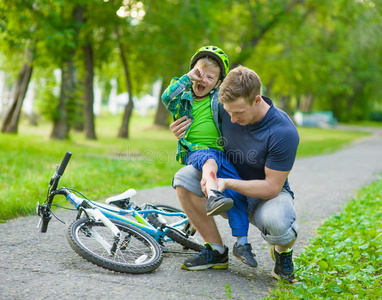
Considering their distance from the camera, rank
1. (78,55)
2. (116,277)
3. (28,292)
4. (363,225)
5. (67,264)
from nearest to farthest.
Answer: (28,292) → (116,277) → (67,264) → (363,225) → (78,55)

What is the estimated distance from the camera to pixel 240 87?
331 cm

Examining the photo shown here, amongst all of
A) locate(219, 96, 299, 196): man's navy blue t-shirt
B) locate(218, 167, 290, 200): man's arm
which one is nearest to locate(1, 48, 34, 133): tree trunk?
locate(219, 96, 299, 196): man's navy blue t-shirt

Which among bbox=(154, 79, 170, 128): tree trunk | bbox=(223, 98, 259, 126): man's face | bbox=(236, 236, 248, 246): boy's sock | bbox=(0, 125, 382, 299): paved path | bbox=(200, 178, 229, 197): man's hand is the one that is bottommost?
bbox=(154, 79, 170, 128): tree trunk

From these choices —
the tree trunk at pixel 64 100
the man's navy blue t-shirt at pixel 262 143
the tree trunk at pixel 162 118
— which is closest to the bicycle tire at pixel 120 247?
the man's navy blue t-shirt at pixel 262 143

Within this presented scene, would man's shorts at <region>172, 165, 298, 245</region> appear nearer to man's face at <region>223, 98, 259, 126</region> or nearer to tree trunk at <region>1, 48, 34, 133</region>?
man's face at <region>223, 98, 259, 126</region>

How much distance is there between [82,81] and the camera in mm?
18609

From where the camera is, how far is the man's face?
11.1 ft

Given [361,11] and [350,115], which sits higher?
[361,11]

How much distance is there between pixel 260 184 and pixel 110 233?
1296 mm

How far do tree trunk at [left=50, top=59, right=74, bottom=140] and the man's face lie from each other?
11964 mm

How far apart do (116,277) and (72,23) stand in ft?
37.4

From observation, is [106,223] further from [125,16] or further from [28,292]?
[125,16]

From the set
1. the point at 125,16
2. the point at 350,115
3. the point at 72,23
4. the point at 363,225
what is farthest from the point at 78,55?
the point at 350,115

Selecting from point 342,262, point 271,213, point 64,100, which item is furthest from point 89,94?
point 271,213
